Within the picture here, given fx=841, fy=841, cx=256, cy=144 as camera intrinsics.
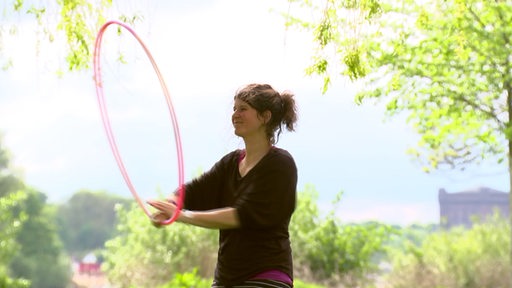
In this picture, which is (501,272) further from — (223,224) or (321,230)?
(223,224)

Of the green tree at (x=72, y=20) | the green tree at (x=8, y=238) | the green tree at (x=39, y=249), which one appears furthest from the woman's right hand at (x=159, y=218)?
the green tree at (x=39, y=249)

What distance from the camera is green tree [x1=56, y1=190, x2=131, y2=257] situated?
51.4 feet

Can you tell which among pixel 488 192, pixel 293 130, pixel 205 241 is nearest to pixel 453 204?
pixel 488 192

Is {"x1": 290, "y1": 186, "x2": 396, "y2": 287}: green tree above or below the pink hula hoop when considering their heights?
above

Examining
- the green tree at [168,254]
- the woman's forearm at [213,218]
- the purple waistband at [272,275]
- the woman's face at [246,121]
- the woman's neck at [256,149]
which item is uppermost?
the green tree at [168,254]

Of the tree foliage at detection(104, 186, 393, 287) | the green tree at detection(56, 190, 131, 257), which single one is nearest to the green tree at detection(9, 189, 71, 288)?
the green tree at detection(56, 190, 131, 257)

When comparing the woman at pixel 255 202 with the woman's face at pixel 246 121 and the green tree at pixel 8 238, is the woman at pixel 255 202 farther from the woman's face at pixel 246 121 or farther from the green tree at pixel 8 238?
the green tree at pixel 8 238

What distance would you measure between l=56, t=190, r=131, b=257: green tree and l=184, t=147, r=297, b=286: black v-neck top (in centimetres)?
1288

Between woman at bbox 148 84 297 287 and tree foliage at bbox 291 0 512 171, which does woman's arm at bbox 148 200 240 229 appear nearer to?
woman at bbox 148 84 297 287

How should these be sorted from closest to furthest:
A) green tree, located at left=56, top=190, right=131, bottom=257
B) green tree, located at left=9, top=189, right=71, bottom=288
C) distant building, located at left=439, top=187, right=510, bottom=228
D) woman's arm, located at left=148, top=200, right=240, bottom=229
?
woman's arm, located at left=148, top=200, right=240, bottom=229 → distant building, located at left=439, top=187, right=510, bottom=228 → green tree, located at left=9, top=189, right=71, bottom=288 → green tree, located at left=56, top=190, right=131, bottom=257

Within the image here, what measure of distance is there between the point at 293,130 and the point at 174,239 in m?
5.77

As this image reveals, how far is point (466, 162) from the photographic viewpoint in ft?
25.2

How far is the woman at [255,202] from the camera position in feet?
7.34

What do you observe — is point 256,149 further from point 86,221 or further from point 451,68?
point 86,221
